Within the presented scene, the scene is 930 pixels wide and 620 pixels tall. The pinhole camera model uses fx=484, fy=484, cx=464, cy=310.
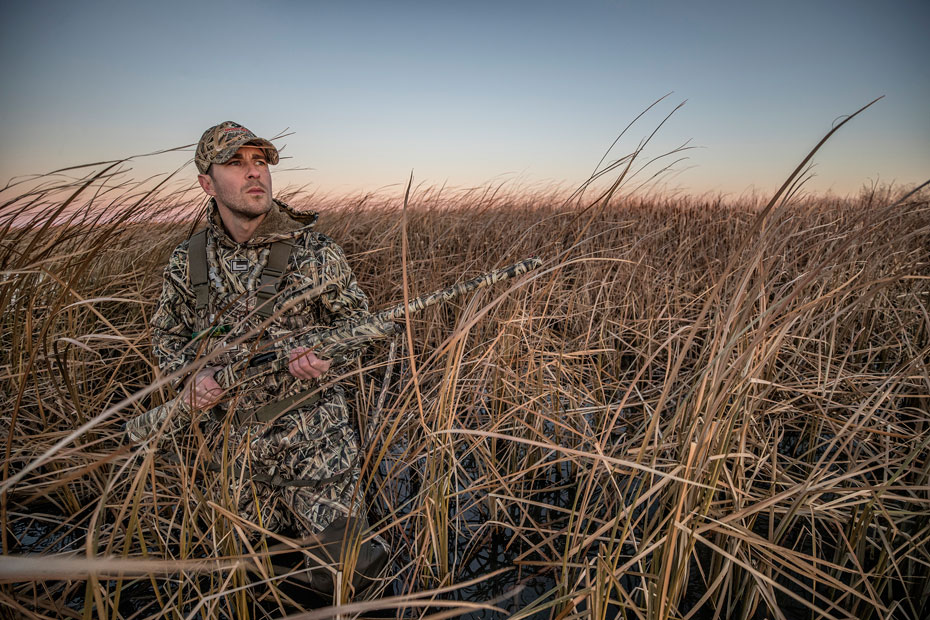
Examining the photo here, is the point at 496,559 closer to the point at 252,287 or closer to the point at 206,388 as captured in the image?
the point at 206,388

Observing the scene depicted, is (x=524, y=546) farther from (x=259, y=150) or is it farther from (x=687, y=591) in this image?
(x=259, y=150)

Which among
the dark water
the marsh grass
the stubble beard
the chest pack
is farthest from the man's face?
the dark water

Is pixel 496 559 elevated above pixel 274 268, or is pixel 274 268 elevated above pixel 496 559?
pixel 274 268

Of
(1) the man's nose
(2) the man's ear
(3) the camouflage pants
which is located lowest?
(3) the camouflage pants

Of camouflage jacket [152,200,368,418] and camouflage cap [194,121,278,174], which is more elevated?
camouflage cap [194,121,278,174]

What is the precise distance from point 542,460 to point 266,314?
1.20 meters

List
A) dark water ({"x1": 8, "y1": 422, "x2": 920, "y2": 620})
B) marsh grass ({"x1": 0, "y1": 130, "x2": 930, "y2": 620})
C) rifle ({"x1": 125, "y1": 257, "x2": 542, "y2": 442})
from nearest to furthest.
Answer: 1. marsh grass ({"x1": 0, "y1": 130, "x2": 930, "y2": 620})
2. rifle ({"x1": 125, "y1": 257, "x2": 542, "y2": 442})
3. dark water ({"x1": 8, "y1": 422, "x2": 920, "y2": 620})

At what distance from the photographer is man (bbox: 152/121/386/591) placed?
186 cm

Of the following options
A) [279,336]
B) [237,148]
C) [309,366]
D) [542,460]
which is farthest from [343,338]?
[237,148]

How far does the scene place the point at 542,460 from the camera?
6.08ft

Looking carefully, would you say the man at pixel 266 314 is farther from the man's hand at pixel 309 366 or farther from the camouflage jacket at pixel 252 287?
the man's hand at pixel 309 366

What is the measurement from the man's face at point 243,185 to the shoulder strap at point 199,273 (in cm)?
22

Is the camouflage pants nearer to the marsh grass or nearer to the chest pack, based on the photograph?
the marsh grass

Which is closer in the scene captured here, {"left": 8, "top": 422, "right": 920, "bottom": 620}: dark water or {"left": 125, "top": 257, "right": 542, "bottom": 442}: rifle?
{"left": 125, "top": 257, "right": 542, "bottom": 442}: rifle
